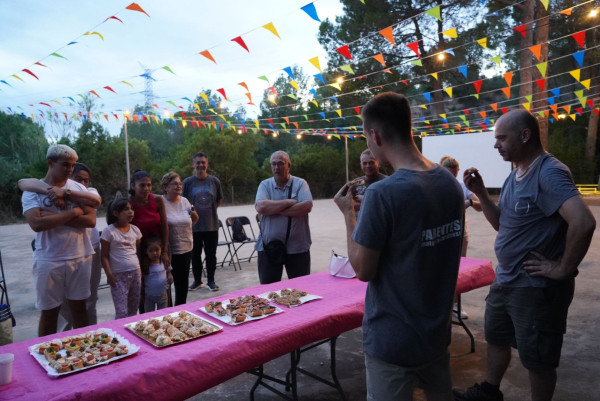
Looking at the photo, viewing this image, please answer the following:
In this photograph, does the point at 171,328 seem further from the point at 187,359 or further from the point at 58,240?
the point at 58,240

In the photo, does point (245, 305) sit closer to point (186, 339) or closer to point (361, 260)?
point (186, 339)

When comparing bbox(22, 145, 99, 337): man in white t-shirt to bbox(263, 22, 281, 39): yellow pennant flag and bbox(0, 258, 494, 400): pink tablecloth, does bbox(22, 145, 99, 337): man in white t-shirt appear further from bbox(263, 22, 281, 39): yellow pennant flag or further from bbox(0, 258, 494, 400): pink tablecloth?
bbox(263, 22, 281, 39): yellow pennant flag

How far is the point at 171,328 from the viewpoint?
192 cm

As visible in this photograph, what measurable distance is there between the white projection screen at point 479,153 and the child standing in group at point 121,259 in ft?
46.0

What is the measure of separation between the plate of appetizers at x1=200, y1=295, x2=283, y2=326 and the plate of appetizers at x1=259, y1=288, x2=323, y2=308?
82mm

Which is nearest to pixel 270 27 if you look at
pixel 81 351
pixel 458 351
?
pixel 458 351

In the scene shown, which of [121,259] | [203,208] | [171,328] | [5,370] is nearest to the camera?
[5,370]

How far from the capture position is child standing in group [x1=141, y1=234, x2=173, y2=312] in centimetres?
343

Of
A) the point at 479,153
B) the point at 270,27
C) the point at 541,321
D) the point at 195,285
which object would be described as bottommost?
the point at 195,285

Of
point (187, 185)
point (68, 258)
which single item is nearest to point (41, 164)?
point (187, 185)

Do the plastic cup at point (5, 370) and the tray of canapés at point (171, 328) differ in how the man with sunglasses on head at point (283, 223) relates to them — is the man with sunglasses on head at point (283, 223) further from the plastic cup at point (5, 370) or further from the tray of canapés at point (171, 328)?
the plastic cup at point (5, 370)

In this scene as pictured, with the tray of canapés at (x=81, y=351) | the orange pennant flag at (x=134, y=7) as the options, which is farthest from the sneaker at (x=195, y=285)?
the tray of canapés at (x=81, y=351)

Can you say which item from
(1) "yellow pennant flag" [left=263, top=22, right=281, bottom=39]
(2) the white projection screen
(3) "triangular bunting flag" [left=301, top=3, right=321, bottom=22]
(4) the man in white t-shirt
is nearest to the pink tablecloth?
(4) the man in white t-shirt

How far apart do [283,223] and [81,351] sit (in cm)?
204
